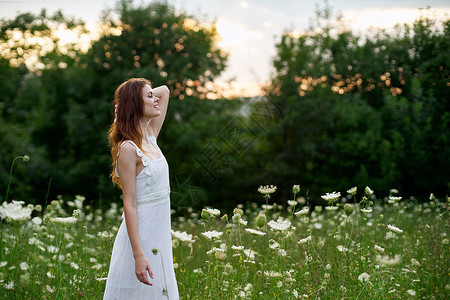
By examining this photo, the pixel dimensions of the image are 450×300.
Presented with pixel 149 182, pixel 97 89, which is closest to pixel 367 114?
pixel 97 89

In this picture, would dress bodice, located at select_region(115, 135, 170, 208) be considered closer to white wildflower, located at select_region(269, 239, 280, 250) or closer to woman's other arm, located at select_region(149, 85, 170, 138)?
woman's other arm, located at select_region(149, 85, 170, 138)

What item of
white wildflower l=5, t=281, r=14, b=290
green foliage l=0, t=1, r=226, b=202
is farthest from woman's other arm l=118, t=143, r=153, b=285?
green foliage l=0, t=1, r=226, b=202

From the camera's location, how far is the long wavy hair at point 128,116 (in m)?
2.43

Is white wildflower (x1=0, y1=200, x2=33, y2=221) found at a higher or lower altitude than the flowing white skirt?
higher

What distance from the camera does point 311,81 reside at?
45.2 feet

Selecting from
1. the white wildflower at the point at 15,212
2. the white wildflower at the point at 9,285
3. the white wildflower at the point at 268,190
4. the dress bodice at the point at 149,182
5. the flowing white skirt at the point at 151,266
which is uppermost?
the dress bodice at the point at 149,182

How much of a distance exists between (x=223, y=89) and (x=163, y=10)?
3378 millimetres

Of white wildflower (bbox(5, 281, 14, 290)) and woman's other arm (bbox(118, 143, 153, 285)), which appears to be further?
white wildflower (bbox(5, 281, 14, 290))

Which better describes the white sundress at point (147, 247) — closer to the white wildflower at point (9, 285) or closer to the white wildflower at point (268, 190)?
the white wildflower at point (268, 190)

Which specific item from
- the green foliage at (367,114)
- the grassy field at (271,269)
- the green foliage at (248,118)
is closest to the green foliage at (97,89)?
the green foliage at (248,118)

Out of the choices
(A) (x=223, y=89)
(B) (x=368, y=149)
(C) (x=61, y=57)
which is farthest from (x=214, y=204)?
(C) (x=61, y=57)

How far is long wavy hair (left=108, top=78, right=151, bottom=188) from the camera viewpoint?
2434 millimetres

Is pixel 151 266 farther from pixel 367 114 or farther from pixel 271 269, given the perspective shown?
pixel 367 114

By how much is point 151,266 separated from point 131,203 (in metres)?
0.38
